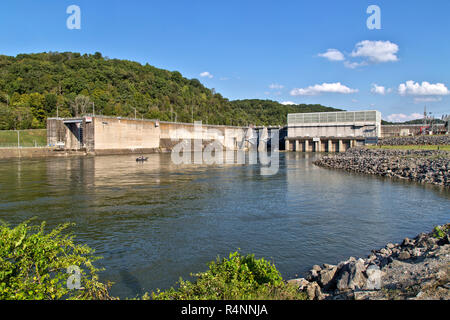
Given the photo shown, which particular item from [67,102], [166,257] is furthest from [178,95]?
[166,257]

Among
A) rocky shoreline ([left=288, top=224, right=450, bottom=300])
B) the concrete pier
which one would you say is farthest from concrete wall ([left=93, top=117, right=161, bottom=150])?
Result: rocky shoreline ([left=288, top=224, right=450, bottom=300])

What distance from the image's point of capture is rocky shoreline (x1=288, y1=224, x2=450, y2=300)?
734 cm

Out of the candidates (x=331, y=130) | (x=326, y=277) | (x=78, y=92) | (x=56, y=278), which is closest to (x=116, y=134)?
(x=78, y=92)

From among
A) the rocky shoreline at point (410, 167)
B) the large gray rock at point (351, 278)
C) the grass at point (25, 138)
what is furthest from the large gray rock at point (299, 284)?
the grass at point (25, 138)

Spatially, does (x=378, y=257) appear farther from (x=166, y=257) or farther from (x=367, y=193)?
(x=367, y=193)

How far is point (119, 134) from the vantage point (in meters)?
91.6

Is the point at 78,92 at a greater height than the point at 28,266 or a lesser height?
greater

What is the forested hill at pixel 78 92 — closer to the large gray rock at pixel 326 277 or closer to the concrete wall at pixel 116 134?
the concrete wall at pixel 116 134

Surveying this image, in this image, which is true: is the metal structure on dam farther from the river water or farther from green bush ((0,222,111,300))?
green bush ((0,222,111,300))

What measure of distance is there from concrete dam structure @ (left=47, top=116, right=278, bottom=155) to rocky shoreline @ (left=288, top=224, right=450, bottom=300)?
81583mm

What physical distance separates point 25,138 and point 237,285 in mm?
98150

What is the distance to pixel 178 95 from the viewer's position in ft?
582

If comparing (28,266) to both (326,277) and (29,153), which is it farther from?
(29,153)

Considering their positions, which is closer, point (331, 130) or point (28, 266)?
point (28, 266)
